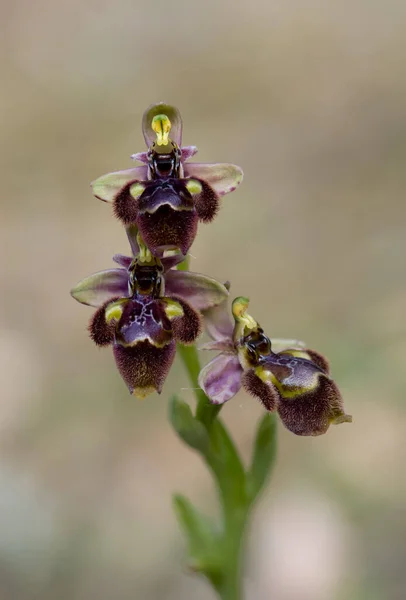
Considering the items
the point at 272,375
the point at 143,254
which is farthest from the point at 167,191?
the point at 272,375

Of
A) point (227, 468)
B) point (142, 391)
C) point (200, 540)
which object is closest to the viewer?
point (142, 391)

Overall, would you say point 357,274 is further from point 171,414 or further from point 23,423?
point 171,414

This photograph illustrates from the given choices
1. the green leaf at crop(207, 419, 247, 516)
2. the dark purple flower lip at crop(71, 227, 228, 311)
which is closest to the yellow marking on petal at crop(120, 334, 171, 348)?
the dark purple flower lip at crop(71, 227, 228, 311)

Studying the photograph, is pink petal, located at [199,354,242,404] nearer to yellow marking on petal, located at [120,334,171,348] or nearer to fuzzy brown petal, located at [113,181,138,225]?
yellow marking on petal, located at [120,334,171,348]

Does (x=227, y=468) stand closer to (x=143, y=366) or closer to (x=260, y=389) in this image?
(x=260, y=389)

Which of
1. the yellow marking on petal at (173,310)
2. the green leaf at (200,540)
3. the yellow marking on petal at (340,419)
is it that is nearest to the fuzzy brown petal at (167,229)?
the yellow marking on petal at (173,310)

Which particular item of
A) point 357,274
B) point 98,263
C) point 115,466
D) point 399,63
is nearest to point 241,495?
point 115,466
